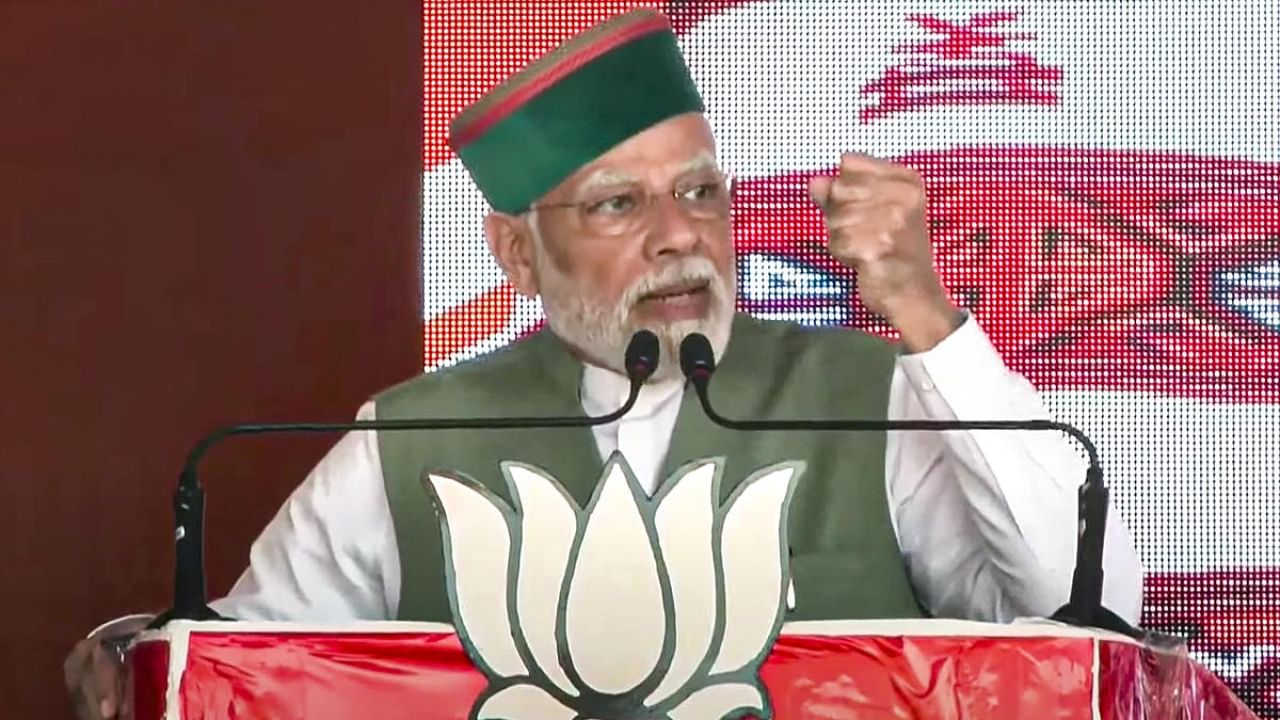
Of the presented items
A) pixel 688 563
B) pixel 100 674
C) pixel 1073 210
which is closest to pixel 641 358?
pixel 688 563

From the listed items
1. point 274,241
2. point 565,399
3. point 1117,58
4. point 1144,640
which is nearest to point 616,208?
point 565,399

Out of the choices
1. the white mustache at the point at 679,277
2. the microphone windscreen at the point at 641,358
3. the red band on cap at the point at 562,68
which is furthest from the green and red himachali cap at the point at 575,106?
the microphone windscreen at the point at 641,358

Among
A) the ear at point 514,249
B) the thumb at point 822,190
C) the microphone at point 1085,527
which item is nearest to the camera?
the microphone at point 1085,527

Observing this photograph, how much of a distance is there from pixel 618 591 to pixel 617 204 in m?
0.59

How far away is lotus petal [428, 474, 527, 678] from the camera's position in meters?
1.42

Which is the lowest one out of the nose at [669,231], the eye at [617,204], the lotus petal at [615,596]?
the lotus petal at [615,596]

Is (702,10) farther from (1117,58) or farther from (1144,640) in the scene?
(1144,640)

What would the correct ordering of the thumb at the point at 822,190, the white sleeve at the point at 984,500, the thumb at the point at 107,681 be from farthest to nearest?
the thumb at the point at 822,190, the white sleeve at the point at 984,500, the thumb at the point at 107,681

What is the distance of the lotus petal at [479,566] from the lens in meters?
1.42

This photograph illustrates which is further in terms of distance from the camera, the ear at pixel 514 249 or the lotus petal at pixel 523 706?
the ear at pixel 514 249

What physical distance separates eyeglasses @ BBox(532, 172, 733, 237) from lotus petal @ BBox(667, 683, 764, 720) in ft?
2.09

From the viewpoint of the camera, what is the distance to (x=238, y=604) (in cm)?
193

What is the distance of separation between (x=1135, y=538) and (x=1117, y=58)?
21.0 inches

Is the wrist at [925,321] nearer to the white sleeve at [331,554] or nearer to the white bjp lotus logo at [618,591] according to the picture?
the white bjp lotus logo at [618,591]
